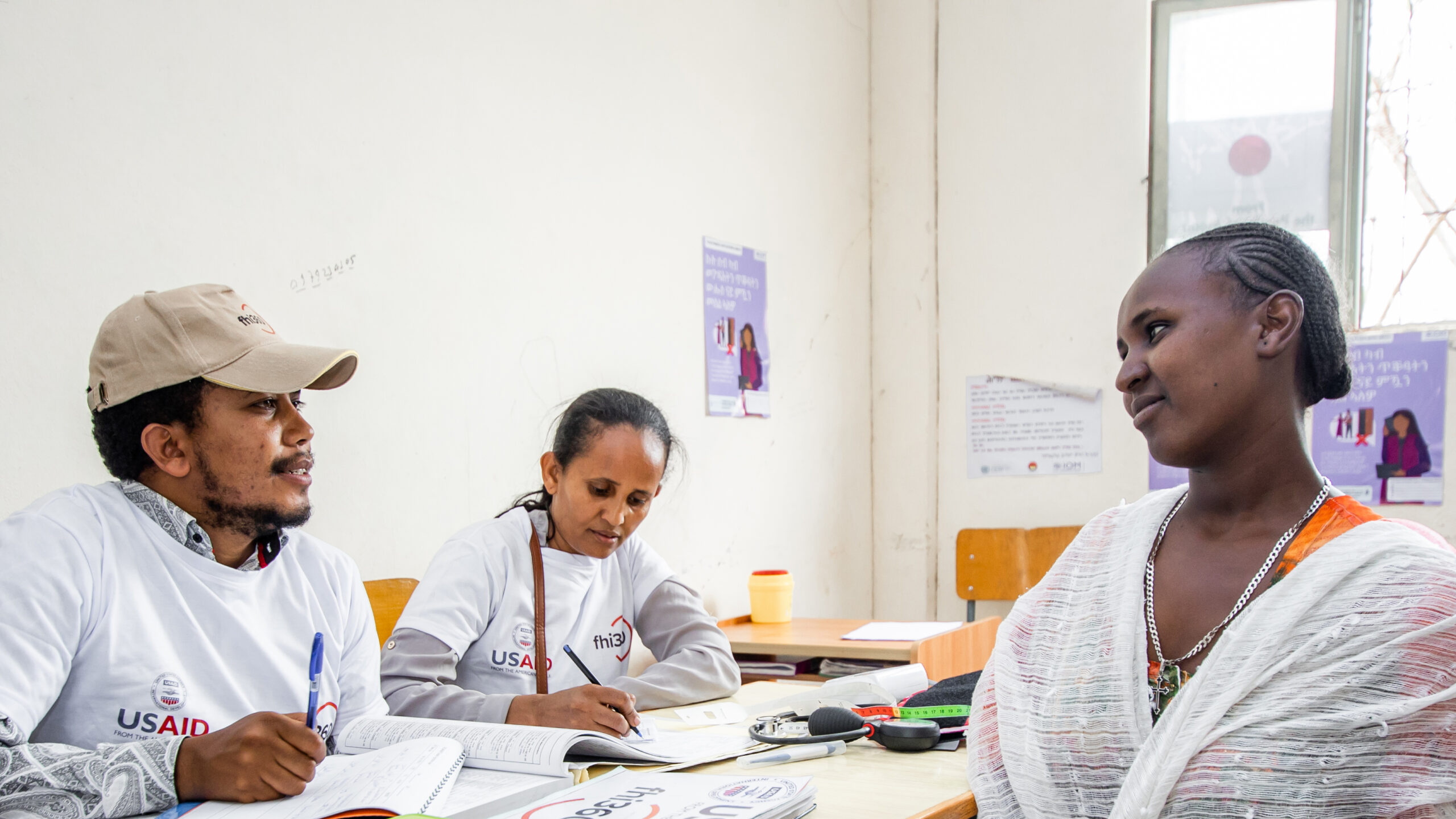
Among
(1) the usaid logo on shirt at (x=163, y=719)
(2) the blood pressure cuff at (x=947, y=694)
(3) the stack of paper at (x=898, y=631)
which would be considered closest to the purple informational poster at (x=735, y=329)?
(3) the stack of paper at (x=898, y=631)

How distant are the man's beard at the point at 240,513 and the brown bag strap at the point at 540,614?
1.85 feet

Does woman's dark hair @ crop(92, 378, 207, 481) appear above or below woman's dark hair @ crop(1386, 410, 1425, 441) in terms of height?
above

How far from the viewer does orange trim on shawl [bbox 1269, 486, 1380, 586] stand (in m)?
1.06

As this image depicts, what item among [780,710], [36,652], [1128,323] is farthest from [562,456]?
[1128,323]

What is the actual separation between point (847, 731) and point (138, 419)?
1.00 m

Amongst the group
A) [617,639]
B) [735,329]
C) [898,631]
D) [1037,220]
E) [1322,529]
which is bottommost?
[898,631]

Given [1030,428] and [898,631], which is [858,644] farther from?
[1030,428]

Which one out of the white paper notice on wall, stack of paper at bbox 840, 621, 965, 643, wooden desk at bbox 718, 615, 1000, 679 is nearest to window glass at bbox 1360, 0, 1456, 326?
the white paper notice on wall

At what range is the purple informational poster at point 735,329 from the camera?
328 cm

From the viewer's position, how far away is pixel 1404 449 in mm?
3449

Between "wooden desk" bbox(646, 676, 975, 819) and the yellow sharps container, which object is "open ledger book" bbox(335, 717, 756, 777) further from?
the yellow sharps container

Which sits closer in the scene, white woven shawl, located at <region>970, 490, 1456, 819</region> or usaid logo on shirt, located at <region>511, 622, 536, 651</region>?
white woven shawl, located at <region>970, 490, 1456, 819</region>

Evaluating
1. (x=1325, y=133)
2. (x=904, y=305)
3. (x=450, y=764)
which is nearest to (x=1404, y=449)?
(x=1325, y=133)

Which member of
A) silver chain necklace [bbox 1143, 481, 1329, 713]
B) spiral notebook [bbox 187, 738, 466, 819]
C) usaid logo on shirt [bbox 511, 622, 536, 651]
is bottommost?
usaid logo on shirt [bbox 511, 622, 536, 651]
